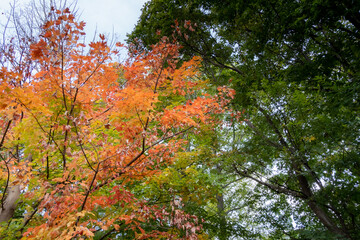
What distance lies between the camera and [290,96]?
15.4ft

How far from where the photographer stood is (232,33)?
6117 mm

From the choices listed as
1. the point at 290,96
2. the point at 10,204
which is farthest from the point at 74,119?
the point at 290,96

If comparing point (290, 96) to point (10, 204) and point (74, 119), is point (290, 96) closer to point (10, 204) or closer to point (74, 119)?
point (74, 119)

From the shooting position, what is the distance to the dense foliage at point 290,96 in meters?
3.67

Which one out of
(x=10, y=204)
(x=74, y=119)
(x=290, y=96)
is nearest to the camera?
(x=74, y=119)

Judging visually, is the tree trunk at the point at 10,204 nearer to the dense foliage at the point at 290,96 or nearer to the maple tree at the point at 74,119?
the maple tree at the point at 74,119

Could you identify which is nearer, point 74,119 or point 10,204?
point 74,119

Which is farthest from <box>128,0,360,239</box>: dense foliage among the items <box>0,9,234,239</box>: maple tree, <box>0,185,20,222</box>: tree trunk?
<box>0,185,20,222</box>: tree trunk

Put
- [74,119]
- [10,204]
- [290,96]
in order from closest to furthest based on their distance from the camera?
[74,119] → [10,204] → [290,96]

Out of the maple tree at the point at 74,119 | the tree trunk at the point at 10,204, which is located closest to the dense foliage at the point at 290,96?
the maple tree at the point at 74,119

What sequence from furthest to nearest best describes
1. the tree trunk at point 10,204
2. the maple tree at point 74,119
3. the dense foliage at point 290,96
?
1. the tree trunk at point 10,204
2. the dense foliage at point 290,96
3. the maple tree at point 74,119

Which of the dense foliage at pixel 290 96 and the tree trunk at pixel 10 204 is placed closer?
the dense foliage at pixel 290 96

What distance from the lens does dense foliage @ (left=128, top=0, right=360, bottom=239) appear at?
367 centimetres

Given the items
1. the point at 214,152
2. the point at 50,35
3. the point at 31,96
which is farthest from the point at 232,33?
the point at 31,96
